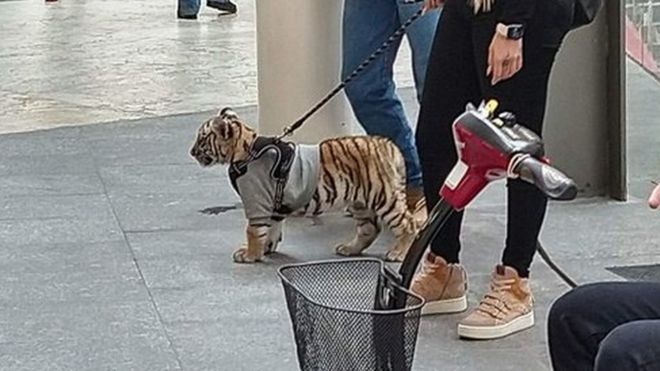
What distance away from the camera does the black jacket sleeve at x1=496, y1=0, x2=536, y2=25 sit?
4.01 meters

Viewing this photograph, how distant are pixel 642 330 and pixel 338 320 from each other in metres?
0.56

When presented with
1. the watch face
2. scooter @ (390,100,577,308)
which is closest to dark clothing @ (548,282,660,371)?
scooter @ (390,100,577,308)

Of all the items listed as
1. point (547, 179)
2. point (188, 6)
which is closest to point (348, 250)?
point (547, 179)

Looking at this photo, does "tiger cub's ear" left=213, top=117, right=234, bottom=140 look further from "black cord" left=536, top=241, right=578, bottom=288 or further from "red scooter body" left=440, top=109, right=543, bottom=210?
"red scooter body" left=440, top=109, right=543, bottom=210

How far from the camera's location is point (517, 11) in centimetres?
401

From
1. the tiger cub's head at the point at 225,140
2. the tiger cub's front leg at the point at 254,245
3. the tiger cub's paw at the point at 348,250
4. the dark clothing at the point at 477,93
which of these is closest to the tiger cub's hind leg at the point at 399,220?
the tiger cub's paw at the point at 348,250

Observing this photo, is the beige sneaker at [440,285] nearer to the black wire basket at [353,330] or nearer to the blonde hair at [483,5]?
the blonde hair at [483,5]

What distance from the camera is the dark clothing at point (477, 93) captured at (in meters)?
4.11

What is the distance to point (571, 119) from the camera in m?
6.42

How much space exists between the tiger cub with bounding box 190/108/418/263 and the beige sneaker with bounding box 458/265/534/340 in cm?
79

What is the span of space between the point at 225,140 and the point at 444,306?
1104 millimetres

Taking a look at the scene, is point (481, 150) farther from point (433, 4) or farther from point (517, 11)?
point (433, 4)

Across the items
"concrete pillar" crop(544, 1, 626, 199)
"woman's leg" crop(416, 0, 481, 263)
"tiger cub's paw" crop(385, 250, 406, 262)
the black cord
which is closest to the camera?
"woman's leg" crop(416, 0, 481, 263)

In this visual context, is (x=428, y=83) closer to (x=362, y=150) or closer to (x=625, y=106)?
(x=362, y=150)
